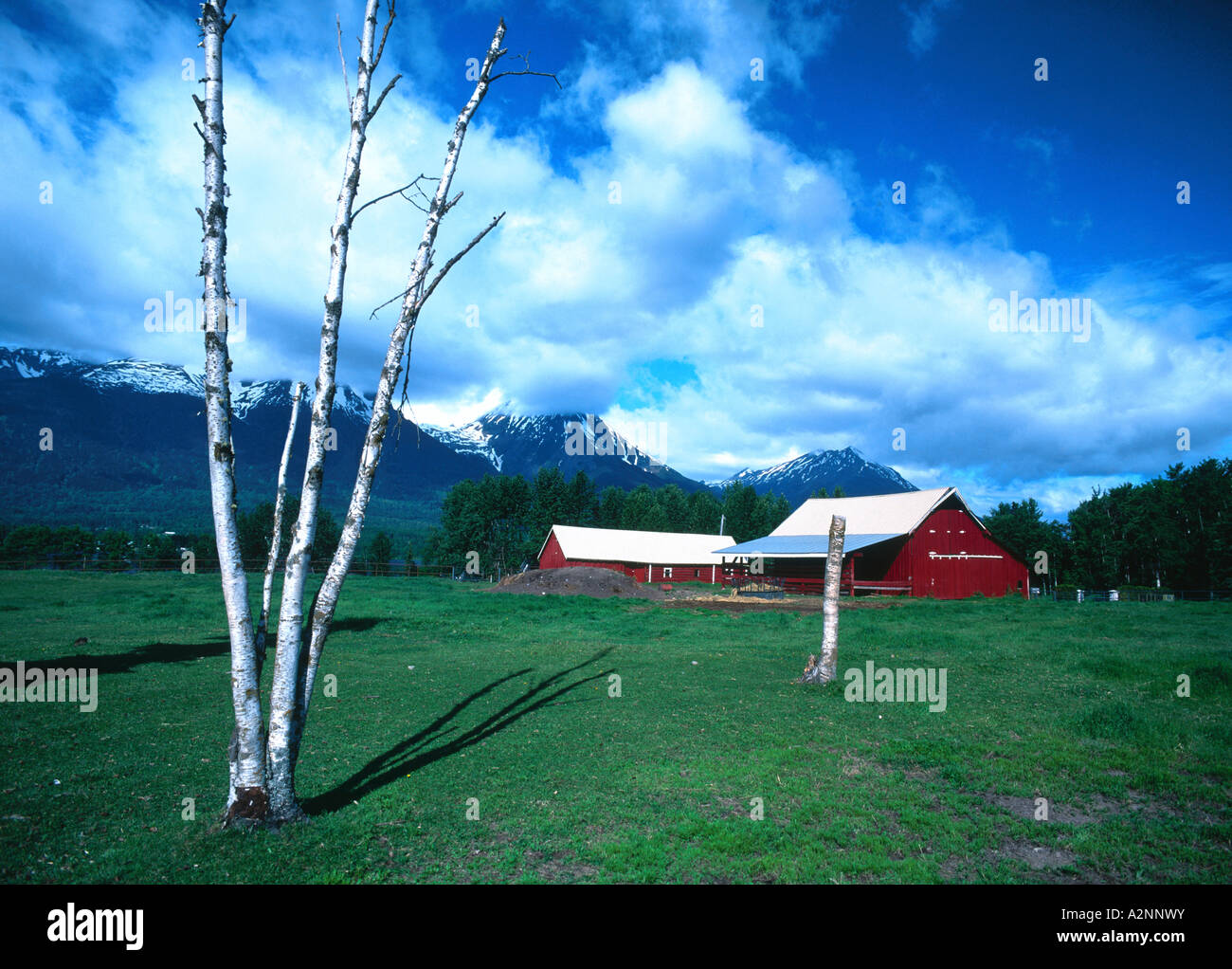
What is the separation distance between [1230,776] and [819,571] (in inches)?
1916

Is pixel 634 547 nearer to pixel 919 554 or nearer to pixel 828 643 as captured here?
pixel 919 554

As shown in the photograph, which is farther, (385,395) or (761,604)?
(761,604)

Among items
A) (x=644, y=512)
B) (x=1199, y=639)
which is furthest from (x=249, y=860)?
(x=644, y=512)

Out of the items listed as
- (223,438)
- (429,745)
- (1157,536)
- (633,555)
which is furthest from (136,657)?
(1157,536)

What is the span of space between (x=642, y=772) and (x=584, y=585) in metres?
43.7

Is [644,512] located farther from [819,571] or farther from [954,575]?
[954,575]

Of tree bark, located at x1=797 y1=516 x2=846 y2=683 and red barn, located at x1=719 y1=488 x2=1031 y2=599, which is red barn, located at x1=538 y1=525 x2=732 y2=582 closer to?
red barn, located at x1=719 y1=488 x2=1031 y2=599

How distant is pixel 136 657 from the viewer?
61.2ft

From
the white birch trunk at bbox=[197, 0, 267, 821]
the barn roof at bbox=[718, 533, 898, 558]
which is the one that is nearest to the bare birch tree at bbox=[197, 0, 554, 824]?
the white birch trunk at bbox=[197, 0, 267, 821]

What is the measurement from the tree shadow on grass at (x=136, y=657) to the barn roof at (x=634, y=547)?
49527 mm

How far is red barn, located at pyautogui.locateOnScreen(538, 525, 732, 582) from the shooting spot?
71.6 metres

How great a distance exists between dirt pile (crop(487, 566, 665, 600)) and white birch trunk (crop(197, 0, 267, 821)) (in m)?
44.5

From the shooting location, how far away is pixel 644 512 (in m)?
112

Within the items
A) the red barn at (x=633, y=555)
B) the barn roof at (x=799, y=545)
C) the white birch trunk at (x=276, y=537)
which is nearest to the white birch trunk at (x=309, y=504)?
the white birch trunk at (x=276, y=537)
